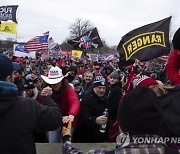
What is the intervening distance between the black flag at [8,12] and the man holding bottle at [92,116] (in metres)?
15.3

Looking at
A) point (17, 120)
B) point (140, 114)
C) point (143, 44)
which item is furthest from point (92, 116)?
point (140, 114)

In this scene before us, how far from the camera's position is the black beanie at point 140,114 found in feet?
6.46

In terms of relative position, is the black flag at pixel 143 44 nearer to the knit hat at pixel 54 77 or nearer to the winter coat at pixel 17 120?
the knit hat at pixel 54 77

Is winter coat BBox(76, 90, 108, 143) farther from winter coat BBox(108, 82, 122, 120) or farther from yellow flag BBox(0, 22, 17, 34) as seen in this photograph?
yellow flag BBox(0, 22, 17, 34)

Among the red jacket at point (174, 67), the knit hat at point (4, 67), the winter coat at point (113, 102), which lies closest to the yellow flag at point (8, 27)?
the winter coat at point (113, 102)

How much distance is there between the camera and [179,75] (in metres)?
3.68

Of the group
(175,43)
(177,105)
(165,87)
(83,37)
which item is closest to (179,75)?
(175,43)

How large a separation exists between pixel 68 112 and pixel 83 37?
14.8m

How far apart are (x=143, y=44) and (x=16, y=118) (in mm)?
2683

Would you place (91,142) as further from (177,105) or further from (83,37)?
(83,37)

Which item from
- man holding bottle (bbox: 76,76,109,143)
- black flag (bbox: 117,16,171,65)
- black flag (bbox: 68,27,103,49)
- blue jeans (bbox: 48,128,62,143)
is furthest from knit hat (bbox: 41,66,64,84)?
black flag (bbox: 68,27,103,49)

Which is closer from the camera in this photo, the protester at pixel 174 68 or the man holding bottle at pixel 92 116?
the protester at pixel 174 68

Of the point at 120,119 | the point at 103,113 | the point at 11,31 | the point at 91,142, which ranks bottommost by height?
the point at 91,142

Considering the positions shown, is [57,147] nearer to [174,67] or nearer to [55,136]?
[55,136]
